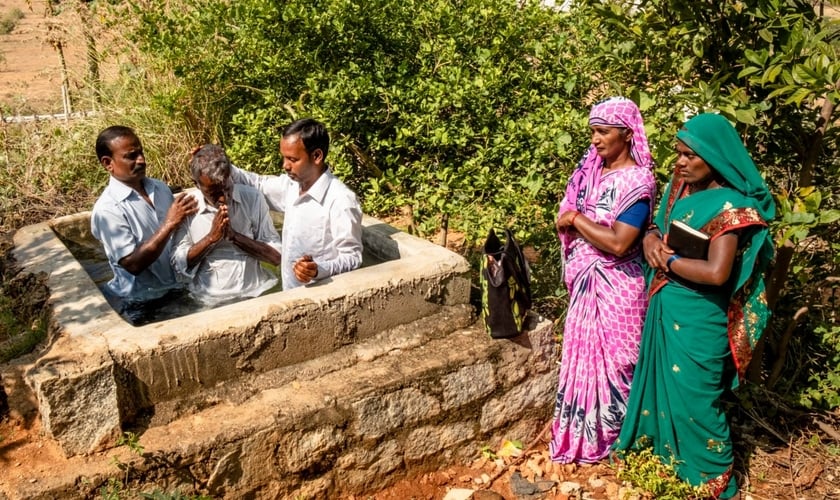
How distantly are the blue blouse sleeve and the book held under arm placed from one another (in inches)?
5.3

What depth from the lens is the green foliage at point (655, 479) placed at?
11.1 ft

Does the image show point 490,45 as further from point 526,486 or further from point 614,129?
point 526,486

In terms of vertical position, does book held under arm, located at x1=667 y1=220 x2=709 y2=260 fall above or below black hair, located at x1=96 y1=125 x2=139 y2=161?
below

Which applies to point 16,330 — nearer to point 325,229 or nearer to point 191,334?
point 191,334

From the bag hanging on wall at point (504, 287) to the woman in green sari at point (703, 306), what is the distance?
0.61m

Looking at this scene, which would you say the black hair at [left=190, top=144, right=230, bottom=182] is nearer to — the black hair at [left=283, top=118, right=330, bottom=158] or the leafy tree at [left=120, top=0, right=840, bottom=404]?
the black hair at [left=283, top=118, right=330, bottom=158]

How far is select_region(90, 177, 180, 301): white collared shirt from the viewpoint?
370 centimetres

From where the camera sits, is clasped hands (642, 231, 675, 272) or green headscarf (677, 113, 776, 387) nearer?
green headscarf (677, 113, 776, 387)

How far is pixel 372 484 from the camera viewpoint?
345 centimetres

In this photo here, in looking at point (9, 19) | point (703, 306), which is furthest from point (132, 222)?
point (9, 19)

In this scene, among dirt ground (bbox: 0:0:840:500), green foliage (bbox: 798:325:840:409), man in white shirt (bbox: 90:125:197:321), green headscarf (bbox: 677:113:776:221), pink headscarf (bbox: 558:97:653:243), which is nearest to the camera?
green headscarf (bbox: 677:113:776:221)

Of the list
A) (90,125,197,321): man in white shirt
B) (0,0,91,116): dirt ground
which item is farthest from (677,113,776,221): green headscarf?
(0,0,91,116): dirt ground

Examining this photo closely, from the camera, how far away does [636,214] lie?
10.6ft

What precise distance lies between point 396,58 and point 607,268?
2678mm
